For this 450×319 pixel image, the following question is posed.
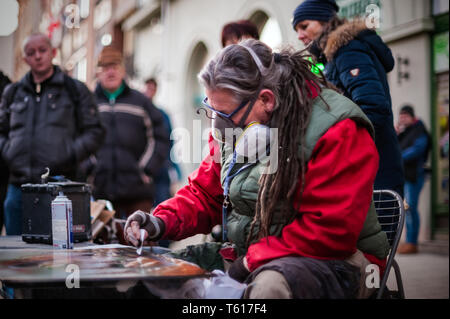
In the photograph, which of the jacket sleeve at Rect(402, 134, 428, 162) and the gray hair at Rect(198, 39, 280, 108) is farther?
the jacket sleeve at Rect(402, 134, 428, 162)

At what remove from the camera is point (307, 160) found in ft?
6.68

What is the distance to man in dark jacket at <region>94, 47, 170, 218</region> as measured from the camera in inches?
234

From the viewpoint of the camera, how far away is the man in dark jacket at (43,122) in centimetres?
453

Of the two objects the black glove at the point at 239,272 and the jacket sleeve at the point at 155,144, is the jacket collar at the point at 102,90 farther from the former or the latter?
the black glove at the point at 239,272

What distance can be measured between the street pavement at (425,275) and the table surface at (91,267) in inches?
113

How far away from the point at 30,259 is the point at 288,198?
0.85 metres

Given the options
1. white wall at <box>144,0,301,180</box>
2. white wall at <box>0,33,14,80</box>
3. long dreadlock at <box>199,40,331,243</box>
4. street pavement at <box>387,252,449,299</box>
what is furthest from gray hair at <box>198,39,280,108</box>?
white wall at <box>144,0,301,180</box>

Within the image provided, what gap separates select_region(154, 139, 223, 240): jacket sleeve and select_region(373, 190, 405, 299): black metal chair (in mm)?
646

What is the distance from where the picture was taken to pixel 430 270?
22.4 ft

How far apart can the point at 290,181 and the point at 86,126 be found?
10.0 feet

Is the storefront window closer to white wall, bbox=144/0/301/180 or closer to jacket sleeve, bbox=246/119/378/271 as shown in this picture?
white wall, bbox=144/0/301/180

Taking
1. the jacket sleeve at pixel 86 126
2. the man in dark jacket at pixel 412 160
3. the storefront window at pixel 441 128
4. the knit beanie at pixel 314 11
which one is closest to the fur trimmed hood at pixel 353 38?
the knit beanie at pixel 314 11

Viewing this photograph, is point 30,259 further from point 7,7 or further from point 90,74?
point 90,74

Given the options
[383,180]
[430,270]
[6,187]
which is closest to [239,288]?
[383,180]
